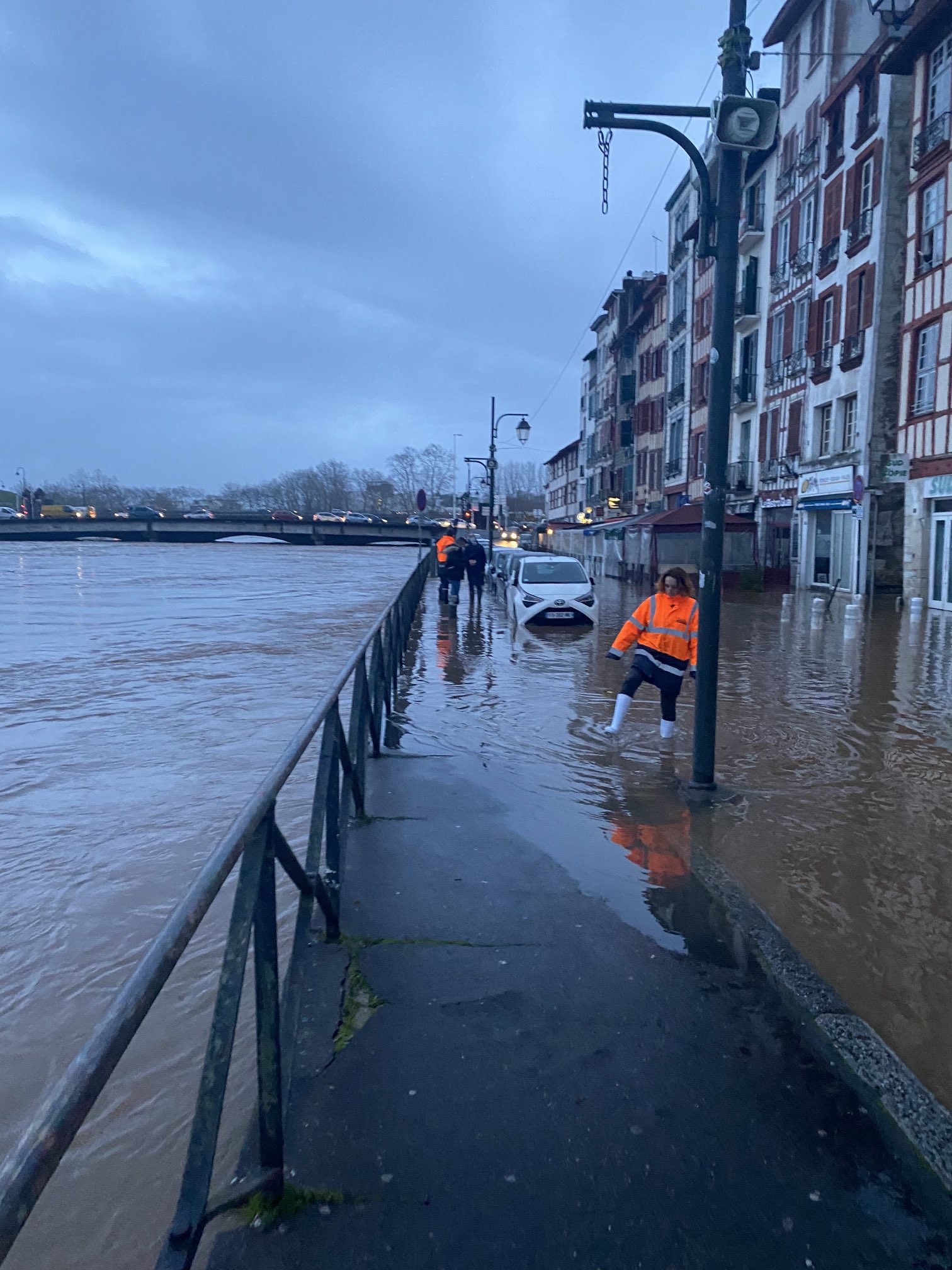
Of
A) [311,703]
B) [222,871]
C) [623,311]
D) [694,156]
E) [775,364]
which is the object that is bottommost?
[311,703]

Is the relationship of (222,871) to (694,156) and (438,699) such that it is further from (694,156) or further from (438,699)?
(438,699)

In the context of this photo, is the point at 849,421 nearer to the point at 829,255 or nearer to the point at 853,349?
the point at 853,349

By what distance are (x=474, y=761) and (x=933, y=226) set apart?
20459 mm

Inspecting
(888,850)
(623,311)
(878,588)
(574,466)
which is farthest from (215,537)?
(888,850)

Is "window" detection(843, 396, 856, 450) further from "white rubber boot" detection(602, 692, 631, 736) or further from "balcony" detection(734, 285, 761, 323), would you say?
"white rubber boot" detection(602, 692, 631, 736)

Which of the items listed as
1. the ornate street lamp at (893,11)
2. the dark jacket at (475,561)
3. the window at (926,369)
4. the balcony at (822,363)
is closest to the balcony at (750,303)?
the balcony at (822,363)

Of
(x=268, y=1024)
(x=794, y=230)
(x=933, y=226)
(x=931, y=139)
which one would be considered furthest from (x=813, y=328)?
(x=268, y=1024)

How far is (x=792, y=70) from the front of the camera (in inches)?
1246

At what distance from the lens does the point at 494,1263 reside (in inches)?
95.5

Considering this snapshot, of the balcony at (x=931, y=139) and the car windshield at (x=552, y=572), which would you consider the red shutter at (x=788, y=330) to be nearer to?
the balcony at (x=931, y=139)

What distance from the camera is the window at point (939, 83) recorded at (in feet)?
71.3

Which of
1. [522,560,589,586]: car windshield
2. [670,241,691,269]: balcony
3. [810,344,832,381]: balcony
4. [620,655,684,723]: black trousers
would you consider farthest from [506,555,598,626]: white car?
[670,241,691,269]: balcony

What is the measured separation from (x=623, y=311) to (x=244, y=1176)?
6333 centimetres

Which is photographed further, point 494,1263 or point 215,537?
point 215,537
